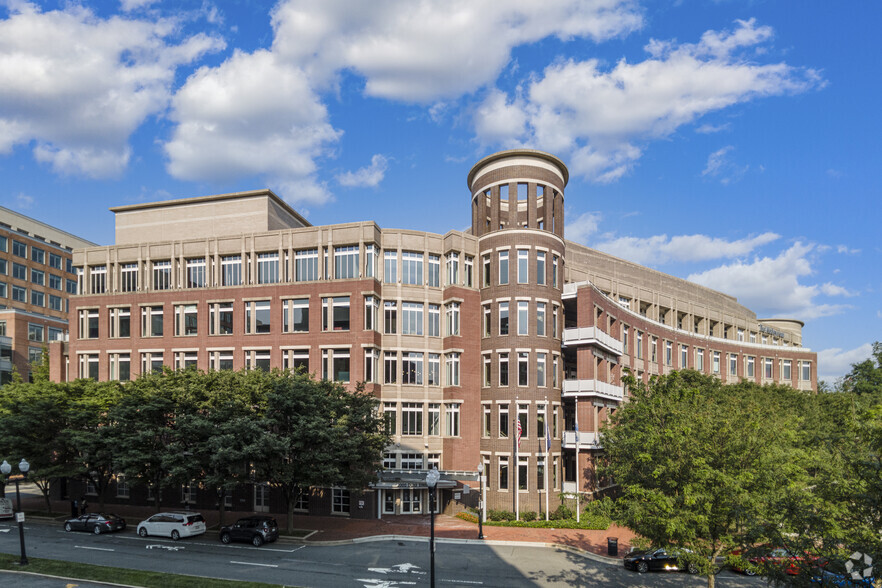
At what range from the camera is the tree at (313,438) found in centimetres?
3416

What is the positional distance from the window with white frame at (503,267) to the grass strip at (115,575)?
27.5m

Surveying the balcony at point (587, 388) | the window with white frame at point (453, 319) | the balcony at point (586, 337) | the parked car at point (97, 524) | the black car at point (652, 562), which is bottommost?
the parked car at point (97, 524)

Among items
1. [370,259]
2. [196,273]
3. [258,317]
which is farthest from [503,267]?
[196,273]

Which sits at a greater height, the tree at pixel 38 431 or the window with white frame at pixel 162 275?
the window with white frame at pixel 162 275

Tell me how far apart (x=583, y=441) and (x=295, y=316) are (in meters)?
23.8

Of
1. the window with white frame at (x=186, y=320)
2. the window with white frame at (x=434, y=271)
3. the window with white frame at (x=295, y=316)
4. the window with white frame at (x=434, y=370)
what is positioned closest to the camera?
the window with white frame at (x=295, y=316)

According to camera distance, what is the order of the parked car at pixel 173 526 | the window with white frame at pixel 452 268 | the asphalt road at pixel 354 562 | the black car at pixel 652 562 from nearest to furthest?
the asphalt road at pixel 354 562 → the black car at pixel 652 562 → the parked car at pixel 173 526 → the window with white frame at pixel 452 268

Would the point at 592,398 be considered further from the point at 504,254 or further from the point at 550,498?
the point at 504,254

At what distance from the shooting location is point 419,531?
37875mm

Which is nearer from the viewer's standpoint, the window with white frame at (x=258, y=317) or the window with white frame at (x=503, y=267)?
the window with white frame at (x=503, y=267)

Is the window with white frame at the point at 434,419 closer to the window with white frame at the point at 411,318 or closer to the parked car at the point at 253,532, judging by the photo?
the window with white frame at the point at 411,318

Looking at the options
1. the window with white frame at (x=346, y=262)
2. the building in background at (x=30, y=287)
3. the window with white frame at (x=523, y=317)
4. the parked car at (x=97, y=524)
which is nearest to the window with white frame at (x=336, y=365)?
the window with white frame at (x=346, y=262)

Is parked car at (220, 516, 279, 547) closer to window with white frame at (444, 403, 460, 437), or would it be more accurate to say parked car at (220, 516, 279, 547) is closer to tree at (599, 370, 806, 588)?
window with white frame at (444, 403, 460, 437)

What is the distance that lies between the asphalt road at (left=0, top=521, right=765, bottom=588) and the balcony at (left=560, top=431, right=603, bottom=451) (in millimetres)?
12036
